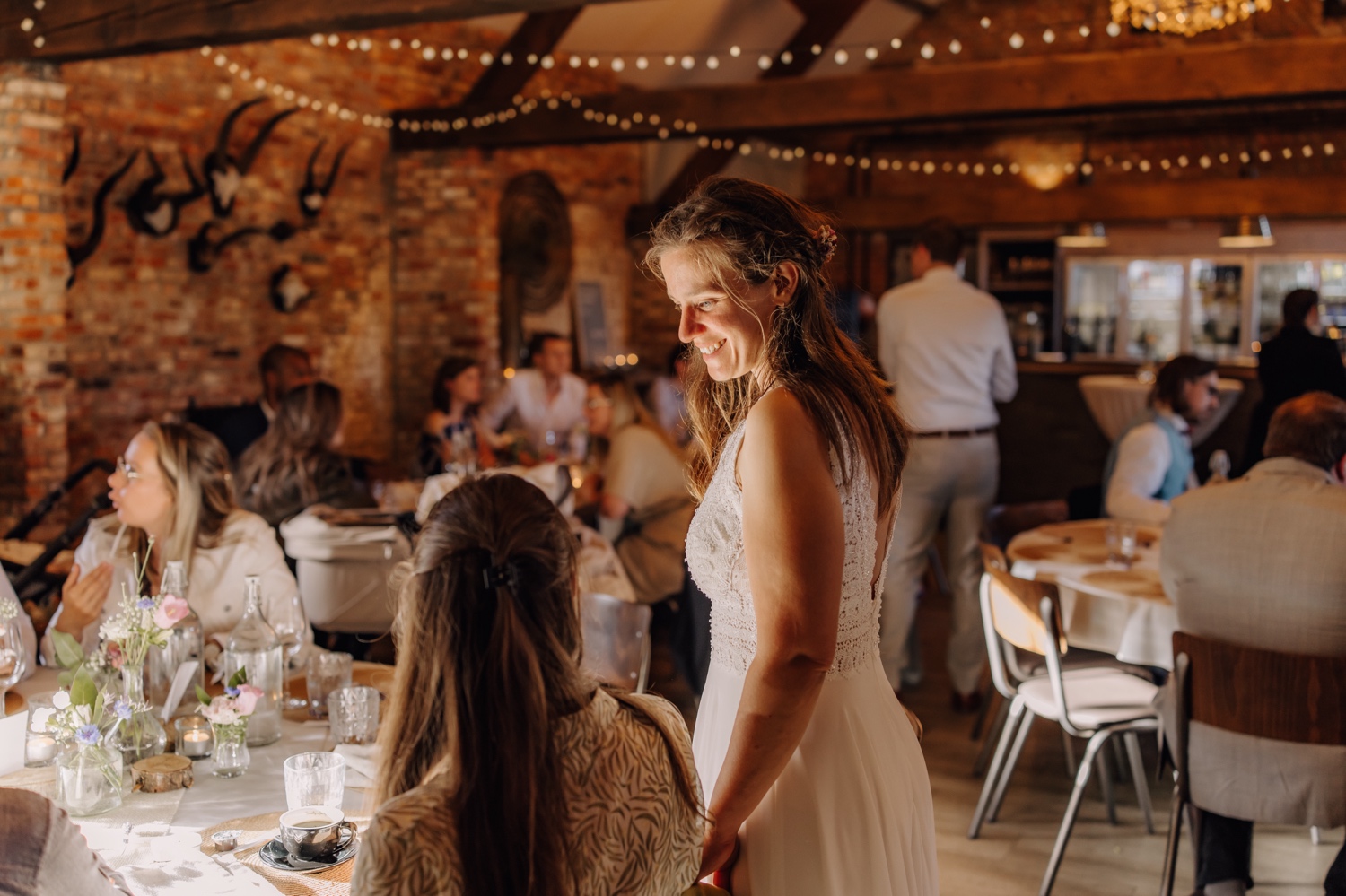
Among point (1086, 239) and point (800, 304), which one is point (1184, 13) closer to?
point (1086, 239)

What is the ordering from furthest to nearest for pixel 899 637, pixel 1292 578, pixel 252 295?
pixel 252 295
pixel 899 637
pixel 1292 578

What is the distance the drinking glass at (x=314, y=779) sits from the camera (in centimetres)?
167

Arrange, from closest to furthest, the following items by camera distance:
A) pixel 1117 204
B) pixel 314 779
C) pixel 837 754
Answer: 1. pixel 837 754
2. pixel 314 779
3. pixel 1117 204

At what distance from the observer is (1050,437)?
8.04 m

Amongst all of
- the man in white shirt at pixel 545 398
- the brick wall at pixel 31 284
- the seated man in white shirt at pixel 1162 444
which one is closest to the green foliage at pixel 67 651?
the seated man in white shirt at pixel 1162 444

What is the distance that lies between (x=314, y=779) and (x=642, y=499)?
2.77 m

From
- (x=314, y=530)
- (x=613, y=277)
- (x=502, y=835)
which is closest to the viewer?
(x=502, y=835)

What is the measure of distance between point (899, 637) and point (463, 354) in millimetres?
4098

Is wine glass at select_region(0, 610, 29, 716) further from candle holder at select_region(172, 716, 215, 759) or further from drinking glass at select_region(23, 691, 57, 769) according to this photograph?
candle holder at select_region(172, 716, 215, 759)

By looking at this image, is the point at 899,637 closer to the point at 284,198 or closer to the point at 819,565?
the point at 819,565

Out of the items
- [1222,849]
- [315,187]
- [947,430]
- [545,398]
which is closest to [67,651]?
[1222,849]

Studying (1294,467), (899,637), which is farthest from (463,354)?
(1294,467)

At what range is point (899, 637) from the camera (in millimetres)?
4754

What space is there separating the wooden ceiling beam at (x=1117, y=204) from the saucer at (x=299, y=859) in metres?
8.45
